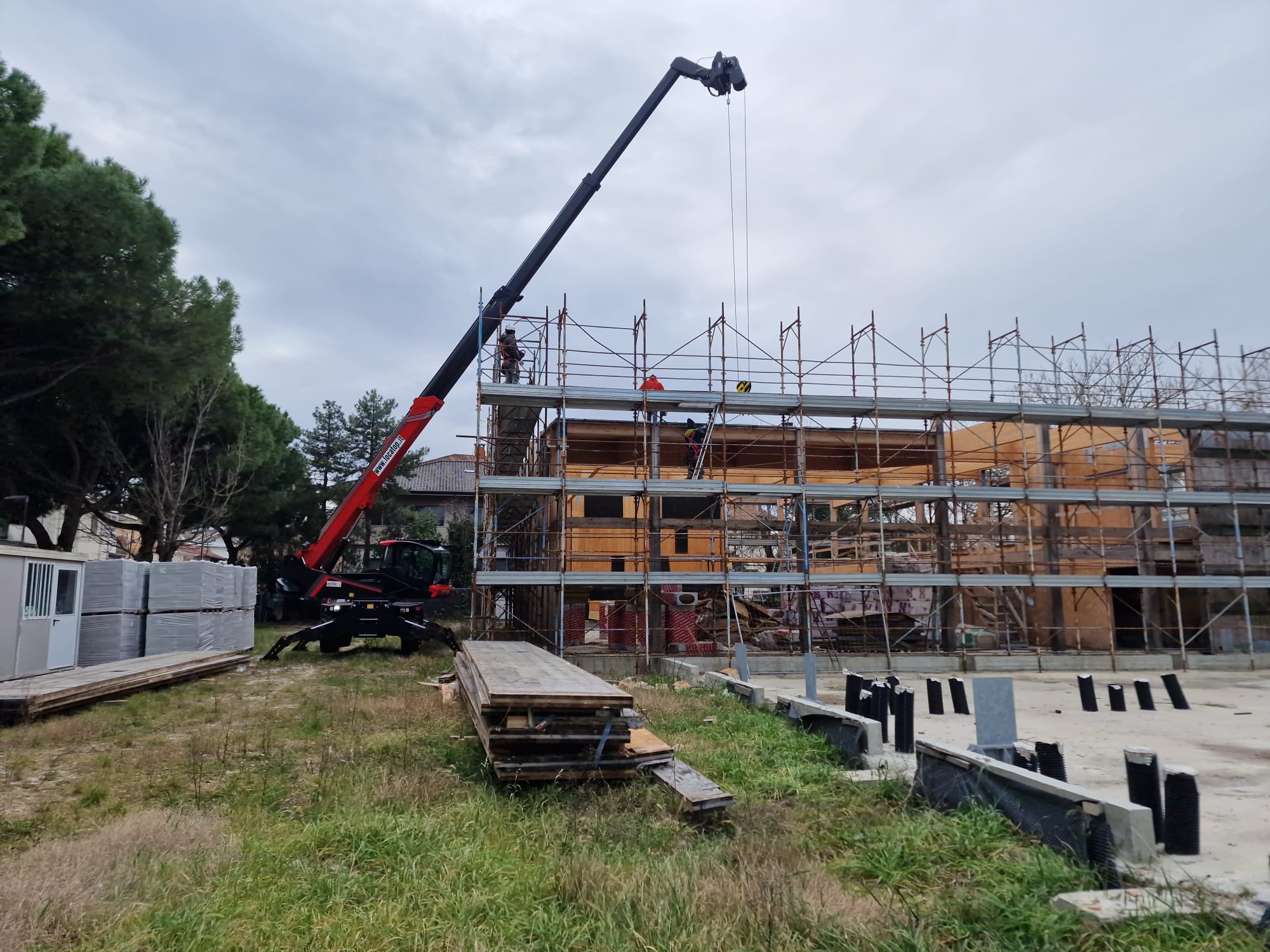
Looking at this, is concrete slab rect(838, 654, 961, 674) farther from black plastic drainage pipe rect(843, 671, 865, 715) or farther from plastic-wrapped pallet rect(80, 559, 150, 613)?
plastic-wrapped pallet rect(80, 559, 150, 613)

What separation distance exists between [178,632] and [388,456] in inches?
215

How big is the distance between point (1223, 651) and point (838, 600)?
32.9 feet

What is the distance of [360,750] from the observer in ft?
27.2

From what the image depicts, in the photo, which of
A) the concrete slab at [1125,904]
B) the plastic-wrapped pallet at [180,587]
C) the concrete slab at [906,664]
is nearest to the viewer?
the concrete slab at [1125,904]

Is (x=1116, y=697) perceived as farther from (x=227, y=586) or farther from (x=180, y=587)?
(x=227, y=586)

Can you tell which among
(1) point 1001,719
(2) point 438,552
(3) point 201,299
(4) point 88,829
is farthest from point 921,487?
(4) point 88,829

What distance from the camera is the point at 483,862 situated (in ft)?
16.3

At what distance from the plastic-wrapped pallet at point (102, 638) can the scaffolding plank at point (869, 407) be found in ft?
27.4

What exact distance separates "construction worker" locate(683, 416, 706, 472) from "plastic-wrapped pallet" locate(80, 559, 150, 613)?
1223 cm

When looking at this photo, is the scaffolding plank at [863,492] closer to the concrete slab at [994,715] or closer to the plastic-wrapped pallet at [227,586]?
the plastic-wrapped pallet at [227,586]

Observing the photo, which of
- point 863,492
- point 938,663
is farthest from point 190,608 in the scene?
point 938,663

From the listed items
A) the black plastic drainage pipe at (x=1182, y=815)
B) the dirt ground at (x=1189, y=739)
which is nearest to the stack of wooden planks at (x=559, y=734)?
the black plastic drainage pipe at (x=1182, y=815)

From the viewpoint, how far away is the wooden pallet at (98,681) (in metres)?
10.1

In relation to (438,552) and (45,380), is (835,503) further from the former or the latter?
(45,380)
